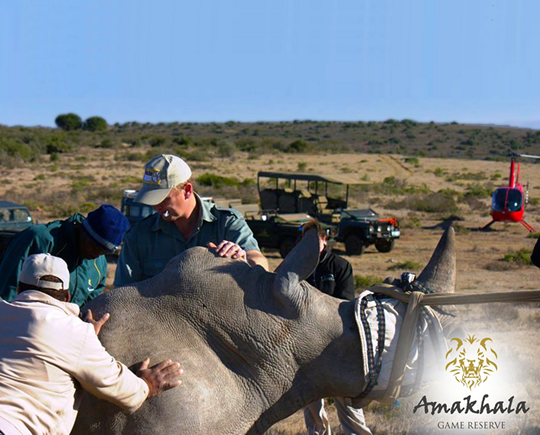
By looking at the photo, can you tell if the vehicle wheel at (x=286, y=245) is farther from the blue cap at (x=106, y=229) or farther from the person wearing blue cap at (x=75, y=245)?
the blue cap at (x=106, y=229)

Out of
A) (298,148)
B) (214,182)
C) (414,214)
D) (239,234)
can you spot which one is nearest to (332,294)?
(239,234)

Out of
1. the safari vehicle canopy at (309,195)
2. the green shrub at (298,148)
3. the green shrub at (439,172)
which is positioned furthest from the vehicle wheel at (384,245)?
the green shrub at (298,148)

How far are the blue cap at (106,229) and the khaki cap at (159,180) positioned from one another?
0.38 m

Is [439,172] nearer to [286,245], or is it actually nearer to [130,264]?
[286,245]

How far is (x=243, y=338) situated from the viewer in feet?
9.36

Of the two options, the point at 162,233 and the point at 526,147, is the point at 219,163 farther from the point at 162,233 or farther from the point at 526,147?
the point at 162,233

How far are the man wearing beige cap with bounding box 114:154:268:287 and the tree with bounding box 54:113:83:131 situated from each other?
102962 mm

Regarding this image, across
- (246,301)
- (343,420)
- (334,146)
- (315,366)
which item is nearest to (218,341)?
(246,301)

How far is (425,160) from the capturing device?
64.2 meters

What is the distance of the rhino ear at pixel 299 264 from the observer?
2.75 meters

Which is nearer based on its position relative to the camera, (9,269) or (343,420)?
(9,269)

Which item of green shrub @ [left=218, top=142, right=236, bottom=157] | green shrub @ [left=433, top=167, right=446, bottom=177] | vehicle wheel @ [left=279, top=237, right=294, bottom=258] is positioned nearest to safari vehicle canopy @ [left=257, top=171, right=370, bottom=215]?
vehicle wheel @ [left=279, top=237, right=294, bottom=258]

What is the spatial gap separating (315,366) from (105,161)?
2235 inches

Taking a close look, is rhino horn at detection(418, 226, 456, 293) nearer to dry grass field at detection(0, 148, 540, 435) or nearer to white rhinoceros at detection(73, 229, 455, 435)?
dry grass field at detection(0, 148, 540, 435)
